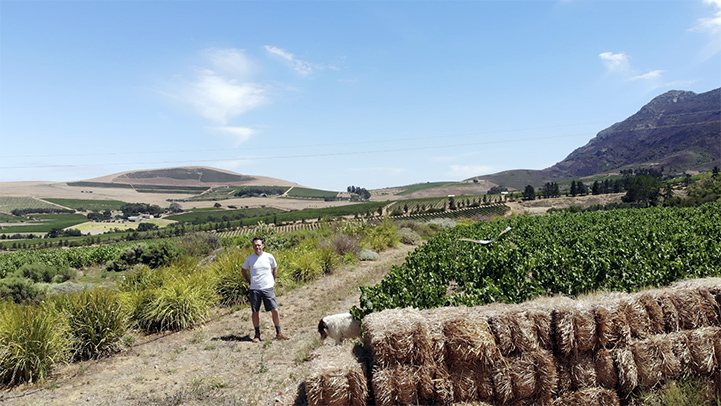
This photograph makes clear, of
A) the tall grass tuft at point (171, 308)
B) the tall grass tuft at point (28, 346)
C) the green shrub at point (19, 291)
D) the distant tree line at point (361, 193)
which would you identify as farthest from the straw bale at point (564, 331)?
the distant tree line at point (361, 193)

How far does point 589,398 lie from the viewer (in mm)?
4531

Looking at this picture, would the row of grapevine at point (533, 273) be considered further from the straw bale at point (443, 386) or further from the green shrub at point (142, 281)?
the green shrub at point (142, 281)

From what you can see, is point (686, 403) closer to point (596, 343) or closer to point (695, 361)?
point (695, 361)

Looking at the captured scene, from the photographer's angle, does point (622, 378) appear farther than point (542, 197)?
No

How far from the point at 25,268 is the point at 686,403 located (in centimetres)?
2570

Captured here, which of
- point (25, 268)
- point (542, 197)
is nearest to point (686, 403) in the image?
point (25, 268)

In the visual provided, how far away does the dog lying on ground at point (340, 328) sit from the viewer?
6.30m

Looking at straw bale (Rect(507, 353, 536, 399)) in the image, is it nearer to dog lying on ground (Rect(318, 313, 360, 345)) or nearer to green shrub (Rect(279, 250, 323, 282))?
dog lying on ground (Rect(318, 313, 360, 345))

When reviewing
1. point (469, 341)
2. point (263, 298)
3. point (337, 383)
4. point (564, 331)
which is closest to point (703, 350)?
point (564, 331)

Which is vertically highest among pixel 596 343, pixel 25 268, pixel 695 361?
pixel 596 343

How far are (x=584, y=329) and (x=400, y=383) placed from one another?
2.40 metres

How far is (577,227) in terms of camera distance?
1783cm

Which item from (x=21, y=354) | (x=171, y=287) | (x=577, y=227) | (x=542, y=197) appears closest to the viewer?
(x=21, y=354)

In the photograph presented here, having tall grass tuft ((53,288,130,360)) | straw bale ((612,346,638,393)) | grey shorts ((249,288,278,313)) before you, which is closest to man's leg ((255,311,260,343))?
grey shorts ((249,288,278,313))
